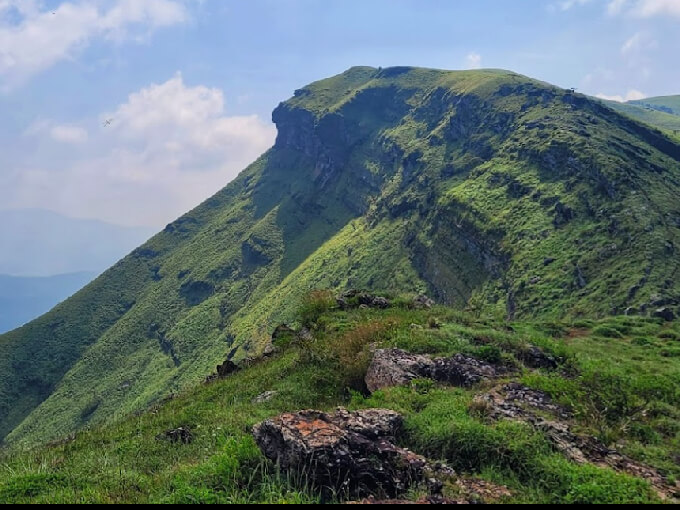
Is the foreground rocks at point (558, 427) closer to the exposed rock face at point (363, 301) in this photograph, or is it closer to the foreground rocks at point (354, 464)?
the foreground rocks at point (354, 464)

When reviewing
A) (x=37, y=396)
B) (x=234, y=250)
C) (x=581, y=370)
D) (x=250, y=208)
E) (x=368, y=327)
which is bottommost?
(x=37, y=396)

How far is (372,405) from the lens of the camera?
38.3ft

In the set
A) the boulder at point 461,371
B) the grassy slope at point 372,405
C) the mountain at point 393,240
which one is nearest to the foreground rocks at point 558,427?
the grassy slope at point 372,405

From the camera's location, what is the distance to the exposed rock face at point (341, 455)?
312 inches

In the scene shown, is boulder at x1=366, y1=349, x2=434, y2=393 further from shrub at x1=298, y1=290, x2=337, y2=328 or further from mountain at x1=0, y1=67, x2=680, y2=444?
mountain at x1=0, y1=67, x2=680, y2=444

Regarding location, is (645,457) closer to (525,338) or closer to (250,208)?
(525,338)

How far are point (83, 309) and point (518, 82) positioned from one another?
491 ft

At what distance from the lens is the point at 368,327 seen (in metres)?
17.9

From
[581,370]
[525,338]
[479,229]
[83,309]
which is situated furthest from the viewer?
[83,309]

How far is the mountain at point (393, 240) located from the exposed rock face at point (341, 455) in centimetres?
1512

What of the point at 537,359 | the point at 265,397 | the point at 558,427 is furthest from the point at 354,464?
the point at 537,359

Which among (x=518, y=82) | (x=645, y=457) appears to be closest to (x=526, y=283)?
(x=645, y=457)

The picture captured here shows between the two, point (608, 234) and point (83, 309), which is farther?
point (83, 309)

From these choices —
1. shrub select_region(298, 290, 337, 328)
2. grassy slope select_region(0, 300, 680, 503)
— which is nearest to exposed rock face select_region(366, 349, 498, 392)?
grassy slope select_region(0, 300, 680, 503)
